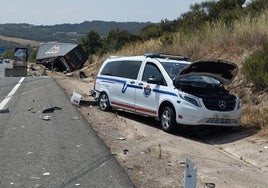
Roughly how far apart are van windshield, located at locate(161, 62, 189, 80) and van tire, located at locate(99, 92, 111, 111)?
9.84ft

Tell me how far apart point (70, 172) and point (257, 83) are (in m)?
9.01

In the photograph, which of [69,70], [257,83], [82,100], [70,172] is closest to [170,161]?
[70,172]

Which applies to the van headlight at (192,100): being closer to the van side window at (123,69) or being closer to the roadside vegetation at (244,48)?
the roadside vegetation at (244,48)

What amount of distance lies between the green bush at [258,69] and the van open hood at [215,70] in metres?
2.31

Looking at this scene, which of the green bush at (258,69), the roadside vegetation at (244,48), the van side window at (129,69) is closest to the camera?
the van side window at (129,69)

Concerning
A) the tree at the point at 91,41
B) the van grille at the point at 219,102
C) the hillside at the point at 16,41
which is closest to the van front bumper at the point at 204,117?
the van grille at the point at 219,102

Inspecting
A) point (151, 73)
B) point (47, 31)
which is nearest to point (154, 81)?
point (151, 73)

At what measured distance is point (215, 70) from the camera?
488 inches

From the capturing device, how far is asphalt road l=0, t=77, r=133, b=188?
6.96 meters

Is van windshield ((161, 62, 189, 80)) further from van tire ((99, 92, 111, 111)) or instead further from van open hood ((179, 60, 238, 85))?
van tire ((99, 92, 111, 111))

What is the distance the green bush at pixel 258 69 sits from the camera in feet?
47.9

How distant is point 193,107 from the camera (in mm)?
11352

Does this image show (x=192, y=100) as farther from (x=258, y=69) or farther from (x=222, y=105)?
(x=258, y=69)

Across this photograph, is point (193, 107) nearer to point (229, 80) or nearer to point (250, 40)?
point (229, 80)
